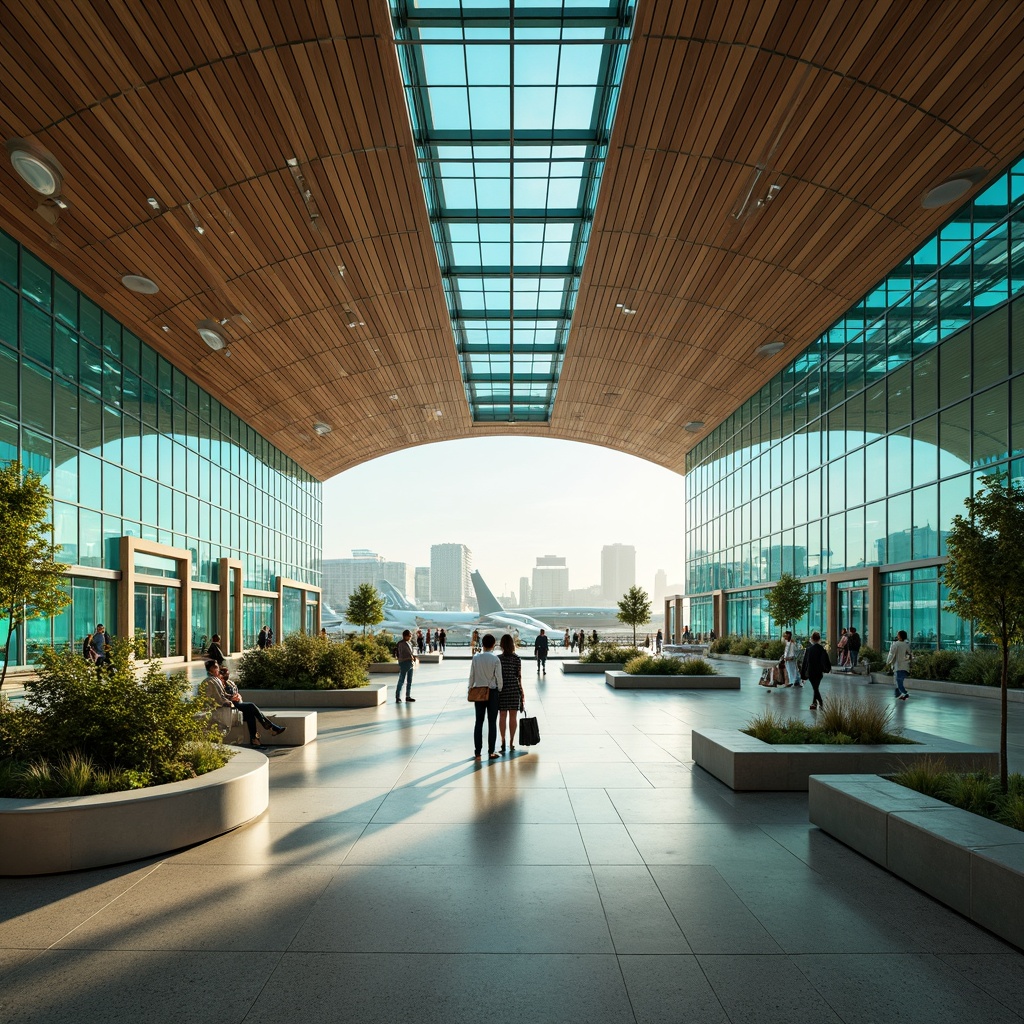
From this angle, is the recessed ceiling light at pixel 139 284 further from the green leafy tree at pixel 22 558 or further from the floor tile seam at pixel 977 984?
the floor tile seam at pixel 977 984

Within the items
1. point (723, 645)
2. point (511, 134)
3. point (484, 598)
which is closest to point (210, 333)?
point (511, 134)

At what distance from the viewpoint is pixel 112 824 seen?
19.8ft

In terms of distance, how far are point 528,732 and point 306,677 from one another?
23.8 ft

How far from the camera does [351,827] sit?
7152 millimetres

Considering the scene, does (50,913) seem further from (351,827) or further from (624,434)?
(624,434)

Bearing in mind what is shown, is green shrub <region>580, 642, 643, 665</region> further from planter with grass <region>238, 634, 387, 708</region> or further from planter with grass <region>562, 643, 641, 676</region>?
planter with grass <region>238, 634, 387, 708</region>

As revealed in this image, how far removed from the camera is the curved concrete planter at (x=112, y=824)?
5781 millimetres

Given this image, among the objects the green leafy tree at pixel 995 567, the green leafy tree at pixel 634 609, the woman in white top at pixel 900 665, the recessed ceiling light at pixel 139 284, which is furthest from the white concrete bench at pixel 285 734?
the green leafy tree at pixel 634 609

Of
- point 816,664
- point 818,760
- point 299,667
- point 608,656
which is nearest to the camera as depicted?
point 818,760

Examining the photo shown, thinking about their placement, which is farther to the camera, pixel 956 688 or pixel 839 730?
pixel 956 688

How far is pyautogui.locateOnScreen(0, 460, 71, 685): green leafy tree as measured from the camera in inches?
348

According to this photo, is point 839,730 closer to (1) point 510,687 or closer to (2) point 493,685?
(1) point 510,687

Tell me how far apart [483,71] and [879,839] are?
16376 mm

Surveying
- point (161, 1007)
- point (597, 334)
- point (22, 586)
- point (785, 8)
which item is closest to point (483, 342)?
point (597, 334)
